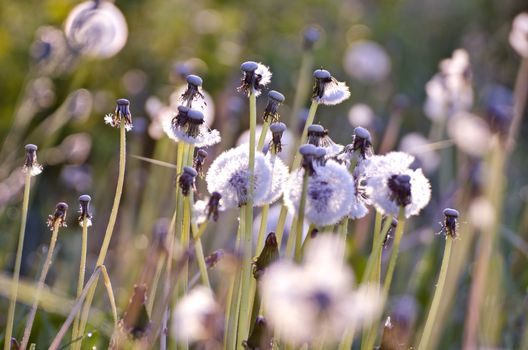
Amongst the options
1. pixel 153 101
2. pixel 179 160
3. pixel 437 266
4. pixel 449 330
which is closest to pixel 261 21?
pixel 153 101

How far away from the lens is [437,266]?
2.70 m

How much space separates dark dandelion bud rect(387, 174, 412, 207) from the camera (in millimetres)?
952

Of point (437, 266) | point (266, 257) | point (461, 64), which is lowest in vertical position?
point (266, 257)

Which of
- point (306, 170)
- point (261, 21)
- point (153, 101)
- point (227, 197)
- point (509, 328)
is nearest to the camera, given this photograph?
point (306, 170)

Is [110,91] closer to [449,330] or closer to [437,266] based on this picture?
[437,266]

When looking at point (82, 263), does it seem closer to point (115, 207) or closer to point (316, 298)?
point (115, 207)

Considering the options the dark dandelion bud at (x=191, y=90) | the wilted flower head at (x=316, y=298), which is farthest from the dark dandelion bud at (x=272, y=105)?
the wilted flower head at (x=316, y=298)

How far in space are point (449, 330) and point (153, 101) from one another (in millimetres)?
1298

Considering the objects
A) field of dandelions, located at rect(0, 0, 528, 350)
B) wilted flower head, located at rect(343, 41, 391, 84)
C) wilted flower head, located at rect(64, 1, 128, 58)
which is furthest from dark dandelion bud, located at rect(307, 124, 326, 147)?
wilted flower head, located at rect(343, 41, 391, 84)

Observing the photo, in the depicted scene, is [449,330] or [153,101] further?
[153,101]

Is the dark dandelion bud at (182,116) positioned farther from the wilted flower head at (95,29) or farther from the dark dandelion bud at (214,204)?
the wilted flower head at (95,29)

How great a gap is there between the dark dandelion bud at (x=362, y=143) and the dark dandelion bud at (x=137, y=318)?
0.32 metres

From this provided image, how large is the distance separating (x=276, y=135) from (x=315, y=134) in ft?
0.29

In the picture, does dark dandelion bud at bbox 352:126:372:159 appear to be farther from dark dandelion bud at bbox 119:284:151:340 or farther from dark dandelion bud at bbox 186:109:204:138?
dark dandelion bud at bbox 119:284:151:340
